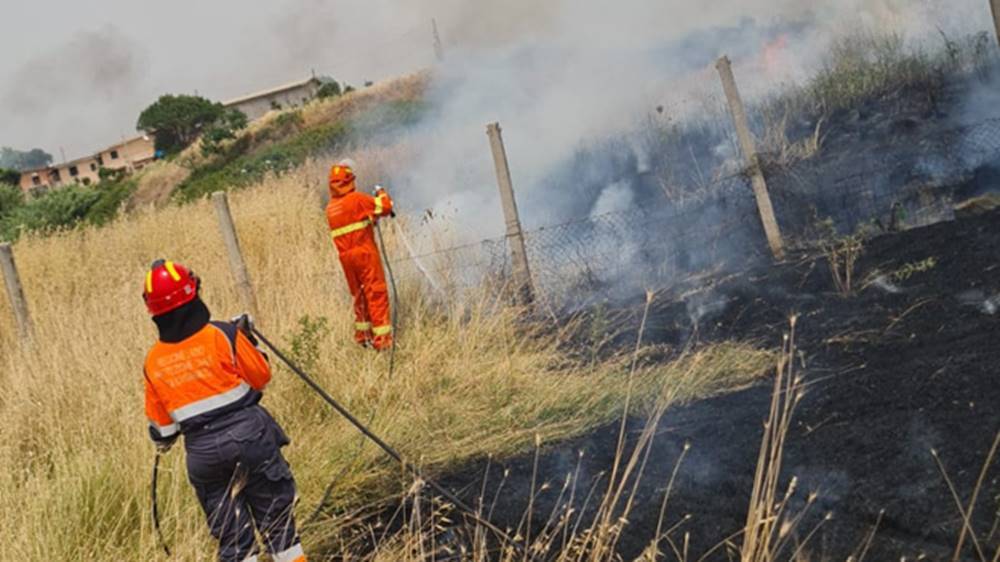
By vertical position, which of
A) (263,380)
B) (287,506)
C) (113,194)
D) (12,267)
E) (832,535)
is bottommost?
(832,535)

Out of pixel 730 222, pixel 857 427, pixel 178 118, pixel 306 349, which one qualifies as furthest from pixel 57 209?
pixel 178 118

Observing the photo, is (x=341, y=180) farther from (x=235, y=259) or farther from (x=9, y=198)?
(x=9, y=198)

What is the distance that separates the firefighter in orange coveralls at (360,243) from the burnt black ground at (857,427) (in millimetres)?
2395

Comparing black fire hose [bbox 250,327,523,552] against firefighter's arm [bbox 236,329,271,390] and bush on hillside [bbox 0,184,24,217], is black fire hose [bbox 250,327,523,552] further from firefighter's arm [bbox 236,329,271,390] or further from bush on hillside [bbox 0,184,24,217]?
bush on hillside [bbox 0,184,24,217]

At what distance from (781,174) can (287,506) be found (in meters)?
7.28

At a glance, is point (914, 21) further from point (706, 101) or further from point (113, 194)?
point (113, 194)

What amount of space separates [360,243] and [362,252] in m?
0.08

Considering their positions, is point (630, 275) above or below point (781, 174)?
below

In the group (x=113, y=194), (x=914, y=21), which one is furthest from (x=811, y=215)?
(x=113, y=194)

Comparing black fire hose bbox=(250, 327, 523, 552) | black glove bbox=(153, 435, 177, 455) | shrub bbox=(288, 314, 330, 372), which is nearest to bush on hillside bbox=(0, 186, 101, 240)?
shrub bbox=(288, 314, 330, 372)

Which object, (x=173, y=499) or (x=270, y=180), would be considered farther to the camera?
(x=270, y=180)

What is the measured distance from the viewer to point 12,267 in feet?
24.4

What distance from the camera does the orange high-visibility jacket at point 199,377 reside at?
365 cm

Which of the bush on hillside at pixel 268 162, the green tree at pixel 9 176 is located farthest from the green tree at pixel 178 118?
the bush on hillside at pixel 268 162
